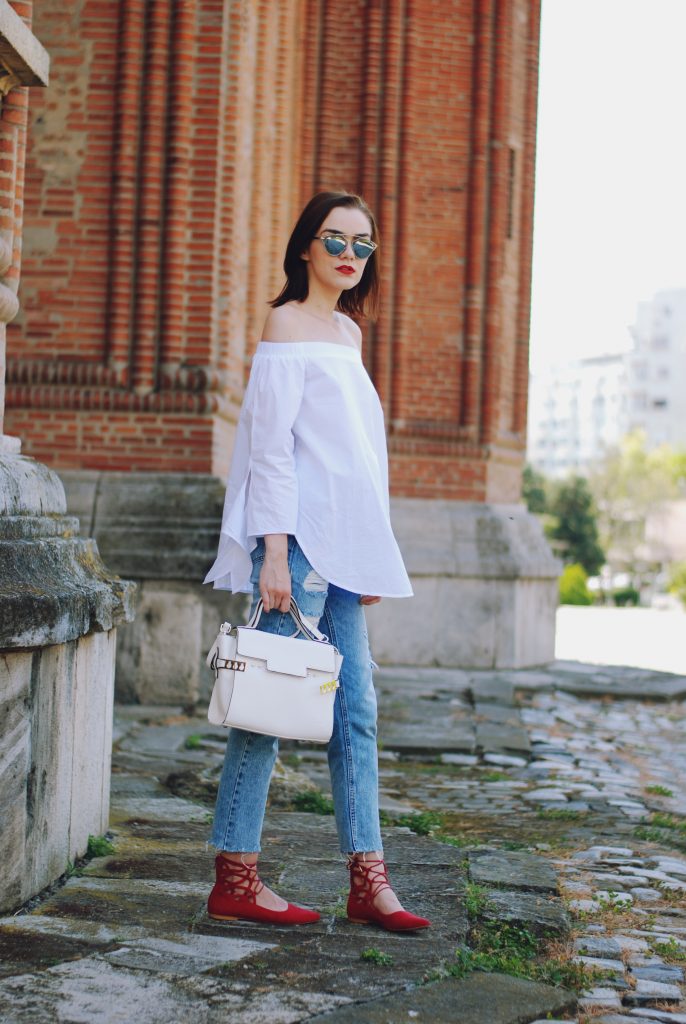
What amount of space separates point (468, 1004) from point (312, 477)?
1.36 meters

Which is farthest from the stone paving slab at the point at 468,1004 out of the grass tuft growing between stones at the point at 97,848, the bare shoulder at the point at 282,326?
the bare shoulder at the point at 282,326

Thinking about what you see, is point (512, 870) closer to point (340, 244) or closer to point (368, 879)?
point (368, 879)

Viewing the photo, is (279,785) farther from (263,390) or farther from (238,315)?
(238,315)

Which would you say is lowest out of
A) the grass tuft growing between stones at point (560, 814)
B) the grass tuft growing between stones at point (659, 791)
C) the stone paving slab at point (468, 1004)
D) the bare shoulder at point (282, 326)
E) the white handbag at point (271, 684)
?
the grass tuft growing between stones at point (659, 791)

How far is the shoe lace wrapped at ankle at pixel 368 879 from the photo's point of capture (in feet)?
11.0

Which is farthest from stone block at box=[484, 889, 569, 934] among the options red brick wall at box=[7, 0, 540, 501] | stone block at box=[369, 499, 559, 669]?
stone block at box=[369, 499, 559, 669]

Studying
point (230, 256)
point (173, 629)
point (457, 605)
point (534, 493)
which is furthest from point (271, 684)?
point (534, 493)

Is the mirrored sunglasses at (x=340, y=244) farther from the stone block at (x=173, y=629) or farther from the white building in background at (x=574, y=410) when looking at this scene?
the white building in background at (x=574, y=410)

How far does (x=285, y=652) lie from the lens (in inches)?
126

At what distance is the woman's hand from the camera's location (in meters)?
3.27

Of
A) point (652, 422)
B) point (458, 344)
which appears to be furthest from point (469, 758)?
point (652, 422)

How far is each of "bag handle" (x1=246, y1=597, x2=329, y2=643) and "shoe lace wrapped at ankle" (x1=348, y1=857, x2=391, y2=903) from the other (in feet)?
2.02

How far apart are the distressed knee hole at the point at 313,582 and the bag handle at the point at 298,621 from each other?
51 mm

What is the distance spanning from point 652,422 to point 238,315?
314 ft
